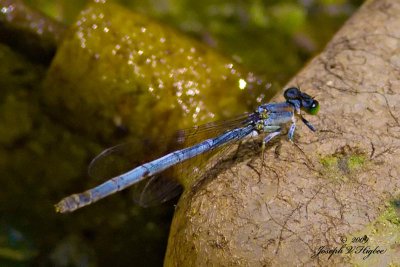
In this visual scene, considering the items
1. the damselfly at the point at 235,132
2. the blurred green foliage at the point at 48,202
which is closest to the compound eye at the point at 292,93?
the damselfly at the point at 235,132

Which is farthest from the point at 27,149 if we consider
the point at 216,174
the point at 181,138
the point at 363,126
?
the point at 363,126

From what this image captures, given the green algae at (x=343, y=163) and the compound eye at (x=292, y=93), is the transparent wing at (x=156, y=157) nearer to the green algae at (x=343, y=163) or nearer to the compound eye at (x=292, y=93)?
the compound eye at (x=292, y=93)

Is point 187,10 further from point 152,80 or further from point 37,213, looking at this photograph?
point 37,213

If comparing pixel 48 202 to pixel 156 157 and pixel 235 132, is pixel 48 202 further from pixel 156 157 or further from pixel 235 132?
pixel 235 132

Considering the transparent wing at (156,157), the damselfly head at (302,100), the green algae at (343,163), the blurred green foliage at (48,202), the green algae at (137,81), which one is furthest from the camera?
the blurred green foliage at (48,202)

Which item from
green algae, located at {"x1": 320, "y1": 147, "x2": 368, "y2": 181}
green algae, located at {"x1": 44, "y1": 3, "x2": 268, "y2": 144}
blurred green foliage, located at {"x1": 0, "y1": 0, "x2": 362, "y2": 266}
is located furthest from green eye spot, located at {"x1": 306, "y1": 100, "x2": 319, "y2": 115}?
blurred green foliage, located at {"x1": 0, "y1": 0, "x2": 362, "y2": 266}

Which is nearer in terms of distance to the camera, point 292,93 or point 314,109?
point 314,109

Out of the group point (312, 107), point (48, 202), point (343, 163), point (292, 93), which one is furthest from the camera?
point (48, 202)

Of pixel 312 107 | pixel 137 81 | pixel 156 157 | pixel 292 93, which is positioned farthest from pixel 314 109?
pixel 137 81

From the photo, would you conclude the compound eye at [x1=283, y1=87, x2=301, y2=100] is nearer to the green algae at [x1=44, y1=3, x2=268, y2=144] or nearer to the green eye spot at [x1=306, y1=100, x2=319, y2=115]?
the green eye spot at [x1=306, y1=100, x2=319, y2=115]
